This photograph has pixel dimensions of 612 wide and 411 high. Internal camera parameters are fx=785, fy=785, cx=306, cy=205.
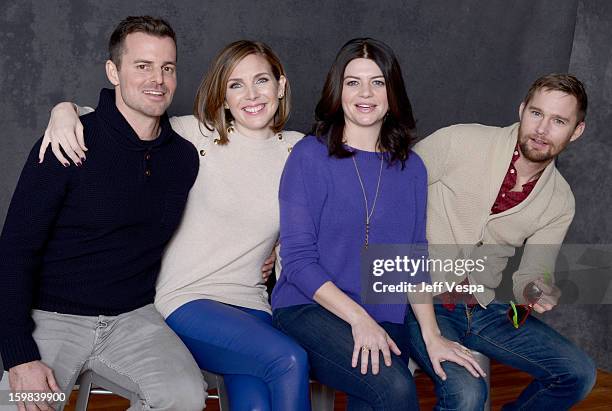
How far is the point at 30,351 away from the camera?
6.91ft

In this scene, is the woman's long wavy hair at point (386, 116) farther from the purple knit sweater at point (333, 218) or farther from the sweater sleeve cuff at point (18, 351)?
the sweater sleeve cuff at point (18, 351)

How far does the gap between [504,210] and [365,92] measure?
0.65 m

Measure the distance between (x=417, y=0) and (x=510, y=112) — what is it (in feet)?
2.48

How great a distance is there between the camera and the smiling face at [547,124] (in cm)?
259

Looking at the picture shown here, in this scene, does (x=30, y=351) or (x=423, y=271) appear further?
(x=423, y=271)

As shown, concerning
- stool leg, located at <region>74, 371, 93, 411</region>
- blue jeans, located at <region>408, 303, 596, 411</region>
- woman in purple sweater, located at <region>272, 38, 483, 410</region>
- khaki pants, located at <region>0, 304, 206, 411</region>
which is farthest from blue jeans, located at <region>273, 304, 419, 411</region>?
stool leg, located at <region>74, 371, 93, 411</region>

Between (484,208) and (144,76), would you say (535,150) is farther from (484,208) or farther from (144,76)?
(144,76)

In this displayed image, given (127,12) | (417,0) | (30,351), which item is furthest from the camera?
(417,0)

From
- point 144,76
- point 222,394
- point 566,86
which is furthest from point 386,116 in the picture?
point 222,394

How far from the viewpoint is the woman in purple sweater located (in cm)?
226

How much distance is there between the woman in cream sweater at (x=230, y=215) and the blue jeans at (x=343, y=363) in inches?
2.9

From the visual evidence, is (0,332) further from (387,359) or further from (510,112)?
(510,112)

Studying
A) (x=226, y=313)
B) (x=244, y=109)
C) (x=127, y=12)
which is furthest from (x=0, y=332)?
(x=127, y=12)

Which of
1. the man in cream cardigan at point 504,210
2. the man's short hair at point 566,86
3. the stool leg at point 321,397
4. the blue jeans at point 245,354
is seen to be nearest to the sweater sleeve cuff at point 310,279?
the blue jeans at point 245,354
